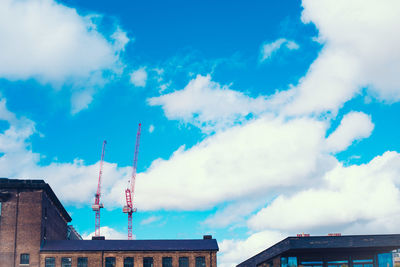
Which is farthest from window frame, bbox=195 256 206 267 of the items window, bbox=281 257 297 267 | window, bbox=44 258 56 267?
window, bbox=44 258 56 267

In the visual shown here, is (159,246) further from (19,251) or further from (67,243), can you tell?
(19,251)

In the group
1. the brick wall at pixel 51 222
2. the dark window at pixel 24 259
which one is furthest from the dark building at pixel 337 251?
the dark window at pixel 24 259

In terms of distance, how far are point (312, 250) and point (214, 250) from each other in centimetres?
1617

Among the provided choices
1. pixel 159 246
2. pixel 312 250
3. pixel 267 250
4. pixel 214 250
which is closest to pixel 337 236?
pixel 312 250

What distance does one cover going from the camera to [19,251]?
5928cm

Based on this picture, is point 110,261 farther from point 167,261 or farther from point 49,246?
point 49,246

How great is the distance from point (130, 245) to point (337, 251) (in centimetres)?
2795

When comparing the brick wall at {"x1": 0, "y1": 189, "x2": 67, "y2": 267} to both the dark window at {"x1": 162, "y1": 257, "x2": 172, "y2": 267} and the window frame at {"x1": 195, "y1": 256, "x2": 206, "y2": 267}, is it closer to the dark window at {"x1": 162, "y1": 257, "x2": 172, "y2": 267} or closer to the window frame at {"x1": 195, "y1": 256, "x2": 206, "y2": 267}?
the dark window at {"x1": 162, "y1": 257, "x2": 172, "y2": 267}

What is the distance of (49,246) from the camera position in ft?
201

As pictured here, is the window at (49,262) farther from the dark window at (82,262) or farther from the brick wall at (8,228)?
the brick wall at (8,228)

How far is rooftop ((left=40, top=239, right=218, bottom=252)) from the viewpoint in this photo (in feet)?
202

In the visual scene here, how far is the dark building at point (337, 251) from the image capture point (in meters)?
50.4

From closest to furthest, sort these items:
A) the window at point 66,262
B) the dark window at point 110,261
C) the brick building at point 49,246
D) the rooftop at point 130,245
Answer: the brick building at point 49,246, the window at point 66,262, the dark window at point 110,261, the rooftop at point 130,245

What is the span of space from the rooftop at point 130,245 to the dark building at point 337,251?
12321mm
